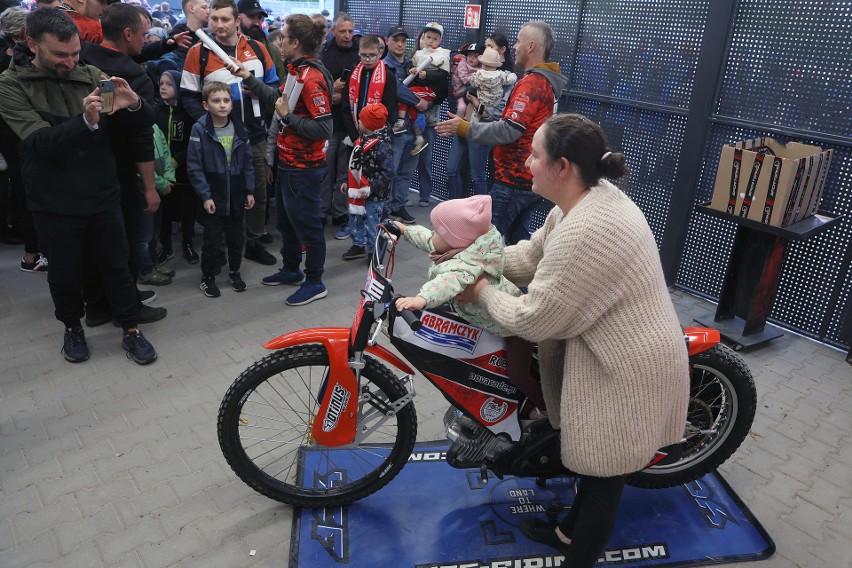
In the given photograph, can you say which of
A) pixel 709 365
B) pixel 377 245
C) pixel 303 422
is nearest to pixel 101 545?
pixel 303 422

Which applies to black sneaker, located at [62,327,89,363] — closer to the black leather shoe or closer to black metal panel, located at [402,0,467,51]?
the black leather shoe

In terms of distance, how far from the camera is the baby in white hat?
5.64 meters

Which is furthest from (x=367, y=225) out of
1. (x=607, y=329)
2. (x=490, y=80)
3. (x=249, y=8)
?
(x=607, y=329)

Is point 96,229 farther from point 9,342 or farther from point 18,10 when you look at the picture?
point 18,10

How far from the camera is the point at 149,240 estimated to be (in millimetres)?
5129

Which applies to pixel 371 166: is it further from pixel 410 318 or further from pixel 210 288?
pixel 410 318

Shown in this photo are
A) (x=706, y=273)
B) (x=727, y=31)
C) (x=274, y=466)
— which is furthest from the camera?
(x=706, y=273)

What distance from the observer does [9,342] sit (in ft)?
14.2

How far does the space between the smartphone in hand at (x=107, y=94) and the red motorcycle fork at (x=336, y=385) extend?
159cm

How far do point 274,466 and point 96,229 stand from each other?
1.78 m

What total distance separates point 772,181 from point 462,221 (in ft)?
9.34

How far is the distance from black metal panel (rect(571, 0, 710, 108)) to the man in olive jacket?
4033mm

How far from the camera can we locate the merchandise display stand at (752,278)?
450 cm

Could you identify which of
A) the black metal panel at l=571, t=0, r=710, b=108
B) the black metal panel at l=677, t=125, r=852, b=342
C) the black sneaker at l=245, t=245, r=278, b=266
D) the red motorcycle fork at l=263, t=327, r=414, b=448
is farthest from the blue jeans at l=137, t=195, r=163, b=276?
the black metal panel at l=677, t=125, r=852, b=342
